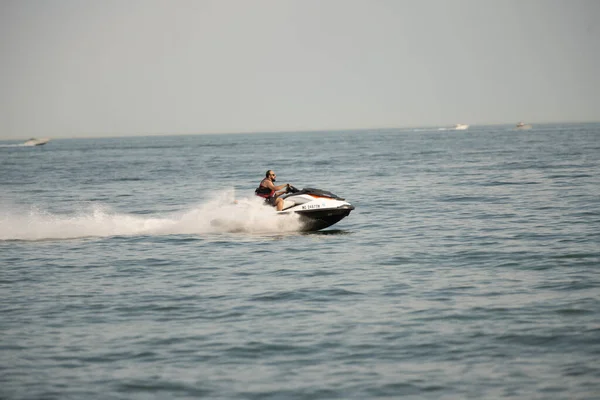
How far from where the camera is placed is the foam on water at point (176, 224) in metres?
21.9

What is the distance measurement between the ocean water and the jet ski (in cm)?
50

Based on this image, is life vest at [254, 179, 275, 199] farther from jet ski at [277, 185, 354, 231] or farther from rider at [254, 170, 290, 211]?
jet ski at [277, 185, 354, 231]

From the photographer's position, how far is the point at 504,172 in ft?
147

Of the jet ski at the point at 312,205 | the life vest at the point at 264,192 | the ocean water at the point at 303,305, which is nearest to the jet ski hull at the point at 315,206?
the jet ski at the point at 312,205

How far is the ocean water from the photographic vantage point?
9539 mm

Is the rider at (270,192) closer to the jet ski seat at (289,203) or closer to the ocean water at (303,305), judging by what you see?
the jet ski seat at (289,203)

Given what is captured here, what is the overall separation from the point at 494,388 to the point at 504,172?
37.3m

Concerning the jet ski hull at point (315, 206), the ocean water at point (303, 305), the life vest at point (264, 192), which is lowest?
the ocean water at point (303, 305)

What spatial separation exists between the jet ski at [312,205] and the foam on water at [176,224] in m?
0.28

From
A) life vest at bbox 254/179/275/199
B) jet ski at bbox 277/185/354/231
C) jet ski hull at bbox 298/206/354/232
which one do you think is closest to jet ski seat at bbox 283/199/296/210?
jet ski at bbox 277/185/354/231

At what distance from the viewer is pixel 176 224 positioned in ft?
77.9

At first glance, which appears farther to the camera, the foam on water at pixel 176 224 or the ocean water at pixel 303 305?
the foam on water at pixel 176 224

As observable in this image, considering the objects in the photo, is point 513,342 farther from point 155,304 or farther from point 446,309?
point 155,304

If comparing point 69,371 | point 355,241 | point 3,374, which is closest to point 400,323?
point 69,371
